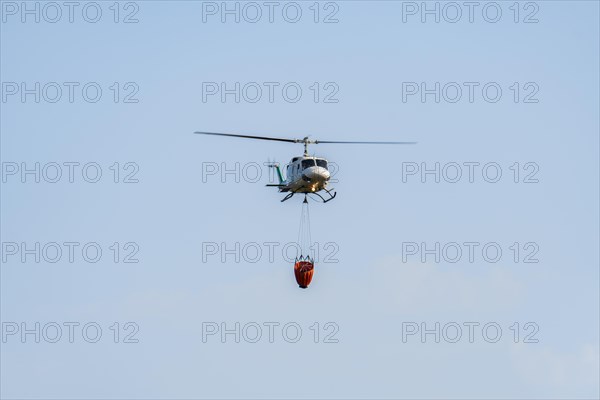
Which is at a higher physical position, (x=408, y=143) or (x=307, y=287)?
(x=408, y=143)

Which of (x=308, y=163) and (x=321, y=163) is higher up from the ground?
(x=321, y=163)

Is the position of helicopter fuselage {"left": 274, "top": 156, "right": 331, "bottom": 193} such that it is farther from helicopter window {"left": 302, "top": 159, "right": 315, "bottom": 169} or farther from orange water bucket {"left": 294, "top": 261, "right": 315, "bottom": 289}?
orange water bucket {"left": 294, "top": 261, "right": 315, "bottom": 289}

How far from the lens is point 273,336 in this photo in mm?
117000

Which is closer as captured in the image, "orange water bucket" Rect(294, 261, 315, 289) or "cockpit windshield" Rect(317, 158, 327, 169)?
"cockpit windshield" Rect(317, 158, 327, 169)

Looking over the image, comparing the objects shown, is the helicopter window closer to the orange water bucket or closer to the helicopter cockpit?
the helicopter cockpit

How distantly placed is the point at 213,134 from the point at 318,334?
31.0 m

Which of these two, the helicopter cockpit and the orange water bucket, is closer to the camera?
the helicopter cockpit

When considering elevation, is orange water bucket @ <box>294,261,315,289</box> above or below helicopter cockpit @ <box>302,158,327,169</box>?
below

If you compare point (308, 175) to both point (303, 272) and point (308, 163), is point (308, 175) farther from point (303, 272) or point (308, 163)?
point (303, 272)

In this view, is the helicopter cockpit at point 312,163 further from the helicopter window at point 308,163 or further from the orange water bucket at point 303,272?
the orange water bucket at point 303,272

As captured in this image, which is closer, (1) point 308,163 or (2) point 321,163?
(1) point 308,163

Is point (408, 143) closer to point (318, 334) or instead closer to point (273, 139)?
point (273, 139)

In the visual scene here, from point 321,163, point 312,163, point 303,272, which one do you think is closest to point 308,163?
point 312,163

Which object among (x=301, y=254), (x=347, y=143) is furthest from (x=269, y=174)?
(x=347, y=143)
